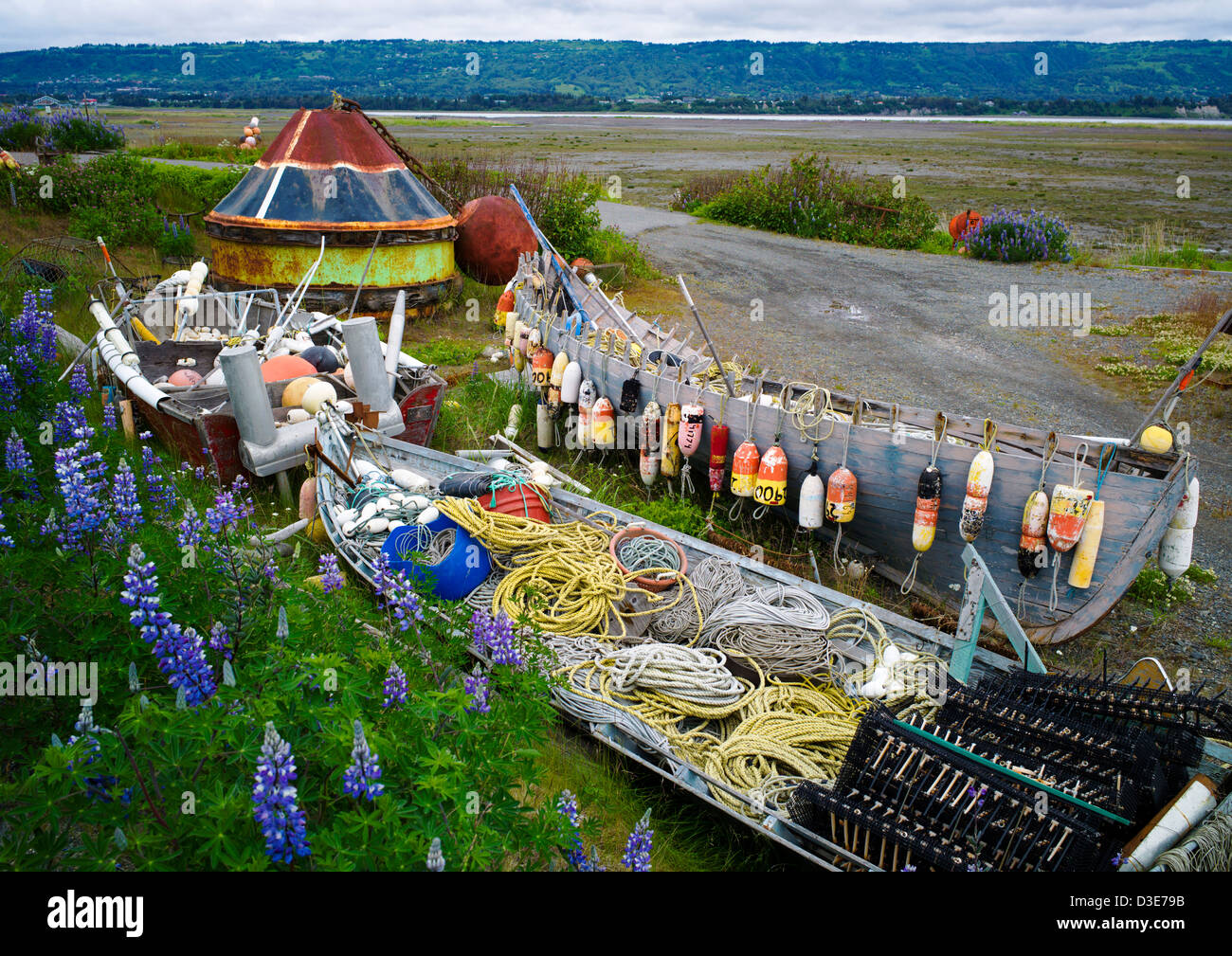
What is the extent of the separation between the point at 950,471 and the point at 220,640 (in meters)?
4.77

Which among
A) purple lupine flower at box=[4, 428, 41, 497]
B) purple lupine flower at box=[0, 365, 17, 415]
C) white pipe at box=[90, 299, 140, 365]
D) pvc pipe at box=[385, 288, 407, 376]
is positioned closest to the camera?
purple lupine flower at box=[4, 428, 41, 497]

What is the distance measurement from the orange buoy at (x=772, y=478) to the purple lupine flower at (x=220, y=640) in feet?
14.5

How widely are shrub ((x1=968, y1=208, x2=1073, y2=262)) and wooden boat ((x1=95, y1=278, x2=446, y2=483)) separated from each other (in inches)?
603

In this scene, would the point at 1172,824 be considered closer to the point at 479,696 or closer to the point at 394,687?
the point at 479,696

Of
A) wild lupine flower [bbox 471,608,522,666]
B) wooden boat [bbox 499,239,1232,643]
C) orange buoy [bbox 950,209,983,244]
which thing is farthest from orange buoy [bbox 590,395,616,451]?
orange buoy [bbox 950,209,983,244]

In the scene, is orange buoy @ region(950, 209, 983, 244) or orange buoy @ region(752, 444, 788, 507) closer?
orange buoy @ region(752, 444, 788, 507)

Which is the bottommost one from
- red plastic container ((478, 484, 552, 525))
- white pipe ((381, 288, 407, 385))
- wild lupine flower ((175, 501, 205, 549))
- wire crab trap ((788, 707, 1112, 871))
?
wire crab trap ((788, 707, 1112, 871))

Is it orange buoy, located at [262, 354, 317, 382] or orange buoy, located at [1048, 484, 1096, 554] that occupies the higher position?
orange buoy, located at [262, 354, 317, 382]

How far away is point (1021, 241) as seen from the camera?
19094 millimetres

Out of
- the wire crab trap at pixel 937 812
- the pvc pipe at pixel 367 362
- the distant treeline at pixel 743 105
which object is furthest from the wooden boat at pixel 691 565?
the distant treeline at pixel 743 105

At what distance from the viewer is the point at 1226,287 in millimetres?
15648

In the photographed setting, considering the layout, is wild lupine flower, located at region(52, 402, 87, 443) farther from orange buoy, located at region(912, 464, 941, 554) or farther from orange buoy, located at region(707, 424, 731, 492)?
orange buoy, located at region(912, 464, 941, 554)

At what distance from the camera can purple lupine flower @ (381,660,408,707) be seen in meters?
2.75
